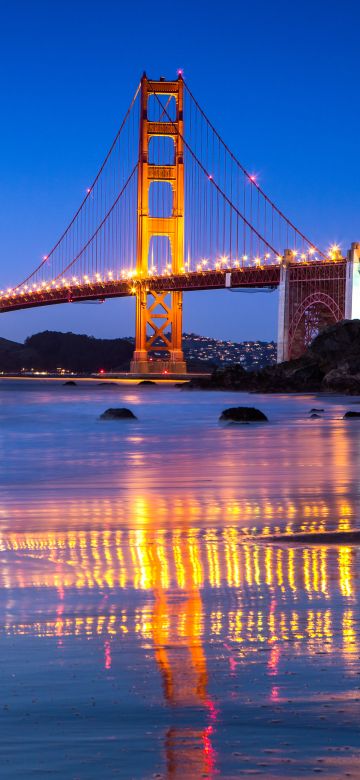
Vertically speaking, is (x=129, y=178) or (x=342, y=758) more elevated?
(x=129, y=178)

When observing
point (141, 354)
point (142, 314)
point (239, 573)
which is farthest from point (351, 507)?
point (141, 354)

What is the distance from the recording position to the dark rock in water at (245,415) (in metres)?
29.4

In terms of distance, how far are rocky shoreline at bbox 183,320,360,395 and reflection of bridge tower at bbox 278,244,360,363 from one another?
11.0m

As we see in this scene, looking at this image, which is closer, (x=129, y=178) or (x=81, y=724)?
(x=81, y=724)

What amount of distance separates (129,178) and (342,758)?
9599 centimetres

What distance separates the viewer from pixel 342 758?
134 inches

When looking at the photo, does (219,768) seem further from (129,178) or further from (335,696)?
(129,178)

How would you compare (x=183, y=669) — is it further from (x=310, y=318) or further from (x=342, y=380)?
(x=310, y=318)

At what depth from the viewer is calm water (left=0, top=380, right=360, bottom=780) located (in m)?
3.51

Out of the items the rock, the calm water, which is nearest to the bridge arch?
the rock

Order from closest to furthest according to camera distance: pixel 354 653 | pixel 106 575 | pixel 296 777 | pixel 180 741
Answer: pixel 296 777 < pixel 180 741 < pixel 354 653 < pixel 106 575

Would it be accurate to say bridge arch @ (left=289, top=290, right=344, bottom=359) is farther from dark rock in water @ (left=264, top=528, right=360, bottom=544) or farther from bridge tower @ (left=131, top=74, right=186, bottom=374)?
dark rock in water @ (left=264, top=528, right=360, bottom=544)

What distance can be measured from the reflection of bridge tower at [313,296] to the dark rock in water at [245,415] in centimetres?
4189

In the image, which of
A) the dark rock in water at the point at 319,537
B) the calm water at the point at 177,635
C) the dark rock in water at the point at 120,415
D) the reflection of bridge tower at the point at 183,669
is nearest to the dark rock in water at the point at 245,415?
the dark rock in water at the point at 120,415
